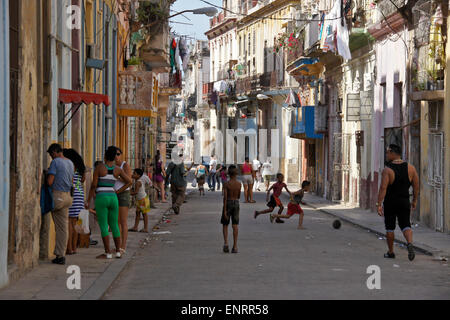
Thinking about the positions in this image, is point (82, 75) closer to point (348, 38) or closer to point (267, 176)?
point (348, 38)

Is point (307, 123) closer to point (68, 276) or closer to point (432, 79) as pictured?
point (432, 79)

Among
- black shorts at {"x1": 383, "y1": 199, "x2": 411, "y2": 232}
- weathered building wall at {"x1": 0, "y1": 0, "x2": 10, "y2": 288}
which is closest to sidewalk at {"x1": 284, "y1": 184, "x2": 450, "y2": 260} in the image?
black shorts at {"x1": 383, "y1": 199, "x2": 411, "y2": 232}

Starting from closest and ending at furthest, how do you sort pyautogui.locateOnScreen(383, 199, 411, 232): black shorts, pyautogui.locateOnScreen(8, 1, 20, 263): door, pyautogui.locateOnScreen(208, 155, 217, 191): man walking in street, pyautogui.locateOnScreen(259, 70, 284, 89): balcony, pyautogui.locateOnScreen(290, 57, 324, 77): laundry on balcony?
1. pyautogui.locateOnScreen(8, 1, 20, 263): door
2. pyautogui.locateOnScreen(383, 199, 411, 232): black shorts
3. pyautogui.locateOnScreen(290, 57, 324, 77): laundry on balcony
4. pyautogui.locateOnScreen(208, 155, 217, 191): man walking in street
5. pyautogui.locateOnScreen(259, 70, 284, 89): balcony

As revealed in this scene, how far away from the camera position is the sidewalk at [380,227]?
17.6 metres

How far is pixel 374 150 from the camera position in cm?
3000

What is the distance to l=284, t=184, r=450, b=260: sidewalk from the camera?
17.6 meters

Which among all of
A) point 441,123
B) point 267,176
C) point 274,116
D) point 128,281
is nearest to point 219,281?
point 128,281

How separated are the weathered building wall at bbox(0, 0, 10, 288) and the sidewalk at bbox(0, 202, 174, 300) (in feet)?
1.34

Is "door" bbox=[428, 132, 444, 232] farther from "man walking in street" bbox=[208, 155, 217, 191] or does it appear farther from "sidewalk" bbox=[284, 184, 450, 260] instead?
"man walking in street" bbox=[208, 155, 217, 191]

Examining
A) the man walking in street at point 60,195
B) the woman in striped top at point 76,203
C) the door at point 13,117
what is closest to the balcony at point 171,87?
the woman in striped top at point 76,203

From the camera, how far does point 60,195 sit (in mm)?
14297

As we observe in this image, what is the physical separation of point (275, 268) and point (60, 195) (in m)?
3.14

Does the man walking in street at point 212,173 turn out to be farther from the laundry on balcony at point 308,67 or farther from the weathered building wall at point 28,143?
the weathered building wall at point 28,143
